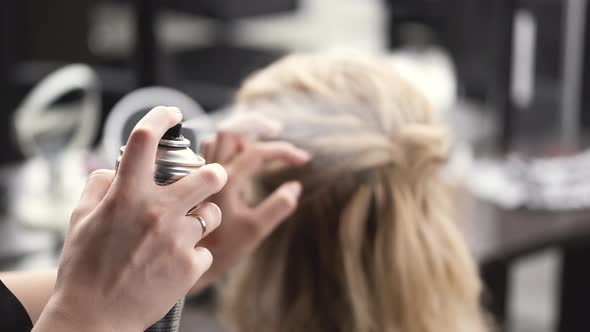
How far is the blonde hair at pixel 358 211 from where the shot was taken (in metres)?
1.13

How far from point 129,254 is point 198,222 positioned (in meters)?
0.06

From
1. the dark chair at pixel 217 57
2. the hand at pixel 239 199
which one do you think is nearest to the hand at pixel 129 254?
the hand at pixel 239 199

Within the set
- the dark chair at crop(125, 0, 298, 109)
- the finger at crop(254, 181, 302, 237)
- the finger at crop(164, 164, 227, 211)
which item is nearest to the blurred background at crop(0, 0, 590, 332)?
the dark chair at crop(125, 0, 298, 109)

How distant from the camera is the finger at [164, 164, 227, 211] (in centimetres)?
58

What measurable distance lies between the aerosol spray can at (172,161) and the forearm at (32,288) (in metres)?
0.13

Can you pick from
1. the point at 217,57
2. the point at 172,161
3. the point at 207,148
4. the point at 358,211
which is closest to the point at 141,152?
the point at 172,161

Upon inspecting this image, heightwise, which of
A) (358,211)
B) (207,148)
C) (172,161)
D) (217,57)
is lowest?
(217,57)

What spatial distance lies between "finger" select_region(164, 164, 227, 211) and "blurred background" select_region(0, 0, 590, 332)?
45 cm

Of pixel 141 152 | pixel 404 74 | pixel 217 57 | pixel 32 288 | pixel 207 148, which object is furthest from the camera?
pixel 217 57

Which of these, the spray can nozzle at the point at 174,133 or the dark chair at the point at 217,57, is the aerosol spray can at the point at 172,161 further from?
the dark chair at the point at 217,57

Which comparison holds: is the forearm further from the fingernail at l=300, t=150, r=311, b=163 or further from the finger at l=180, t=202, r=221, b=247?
the fingernail at l=300, t=150, r=311, b=163

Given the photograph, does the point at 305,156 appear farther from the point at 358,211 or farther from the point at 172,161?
the point at 172,161

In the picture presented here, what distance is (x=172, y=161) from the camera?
0.59 meters

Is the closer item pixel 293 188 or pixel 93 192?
pixel 93 192
